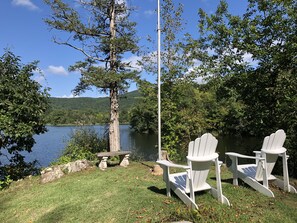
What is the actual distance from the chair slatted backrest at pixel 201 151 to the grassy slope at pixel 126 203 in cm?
33

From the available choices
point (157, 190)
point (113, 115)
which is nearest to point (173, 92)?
point (113, 115)

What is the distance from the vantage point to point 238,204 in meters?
3.15

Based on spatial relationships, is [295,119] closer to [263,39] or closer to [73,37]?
[263,39]

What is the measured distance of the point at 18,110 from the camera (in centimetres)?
559

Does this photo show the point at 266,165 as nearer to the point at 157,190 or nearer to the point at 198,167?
the point at 198,167

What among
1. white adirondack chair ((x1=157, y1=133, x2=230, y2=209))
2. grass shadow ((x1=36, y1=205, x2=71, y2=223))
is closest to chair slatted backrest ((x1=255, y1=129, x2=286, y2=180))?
white adirondack chair ((x1=157, y1=133, x2=230, y2=209))

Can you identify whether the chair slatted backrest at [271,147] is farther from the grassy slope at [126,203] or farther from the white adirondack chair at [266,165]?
the grassy slope at [126,203]

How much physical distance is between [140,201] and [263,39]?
20.2ft

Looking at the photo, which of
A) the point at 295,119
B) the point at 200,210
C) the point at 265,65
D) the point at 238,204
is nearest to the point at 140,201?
the point at 200,210

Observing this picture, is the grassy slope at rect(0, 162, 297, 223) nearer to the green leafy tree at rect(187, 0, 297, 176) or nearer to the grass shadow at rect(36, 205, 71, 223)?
the grass shadow at rect(36, 205, 71, 223)

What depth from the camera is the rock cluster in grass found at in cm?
522

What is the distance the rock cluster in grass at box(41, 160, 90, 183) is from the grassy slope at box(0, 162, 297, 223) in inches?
11.1

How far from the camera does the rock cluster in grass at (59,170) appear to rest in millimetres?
5219

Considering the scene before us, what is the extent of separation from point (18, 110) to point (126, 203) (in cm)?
368
